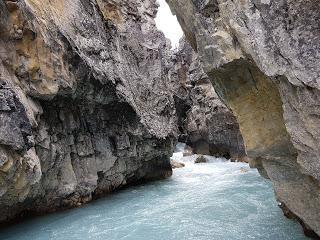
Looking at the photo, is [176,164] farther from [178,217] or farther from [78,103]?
[178,217]

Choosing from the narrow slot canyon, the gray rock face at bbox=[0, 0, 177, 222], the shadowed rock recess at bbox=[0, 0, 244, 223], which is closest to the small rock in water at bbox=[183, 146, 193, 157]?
the narrow slot canyon

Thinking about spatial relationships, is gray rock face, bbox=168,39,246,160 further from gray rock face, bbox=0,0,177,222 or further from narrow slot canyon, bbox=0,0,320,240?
gray rock face, bbox=0,0,177,222

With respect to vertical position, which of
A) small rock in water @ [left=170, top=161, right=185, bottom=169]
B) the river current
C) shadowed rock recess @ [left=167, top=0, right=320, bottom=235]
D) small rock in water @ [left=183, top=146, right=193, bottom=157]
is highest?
shadowed rock recess @ [left=167, top=0, right=320, bottom=235]

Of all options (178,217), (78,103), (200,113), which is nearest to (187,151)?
(200,113)

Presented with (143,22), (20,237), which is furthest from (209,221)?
(143,22)

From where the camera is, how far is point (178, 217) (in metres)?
14.9

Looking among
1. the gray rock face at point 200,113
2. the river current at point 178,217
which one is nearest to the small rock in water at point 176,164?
the gray rock face at point 200,113

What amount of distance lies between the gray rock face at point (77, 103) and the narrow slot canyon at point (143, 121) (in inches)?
2.4

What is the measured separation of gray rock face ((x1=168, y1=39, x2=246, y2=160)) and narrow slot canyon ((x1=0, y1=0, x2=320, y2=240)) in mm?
3714

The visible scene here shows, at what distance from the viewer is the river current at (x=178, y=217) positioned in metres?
12.5

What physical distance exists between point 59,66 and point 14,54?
187cm

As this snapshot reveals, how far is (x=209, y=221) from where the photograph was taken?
13.8 meters

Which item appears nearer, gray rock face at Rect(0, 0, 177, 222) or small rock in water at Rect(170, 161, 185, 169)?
gray rock face at Rect(0, 0, 177, 222)

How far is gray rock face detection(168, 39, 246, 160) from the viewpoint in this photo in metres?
32.8
